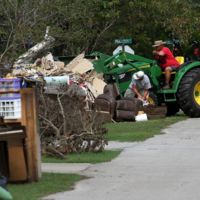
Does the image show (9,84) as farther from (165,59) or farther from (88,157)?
(165,59)

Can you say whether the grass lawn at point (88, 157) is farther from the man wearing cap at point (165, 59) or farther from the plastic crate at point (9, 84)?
the man wearing cap at point (165, 59)

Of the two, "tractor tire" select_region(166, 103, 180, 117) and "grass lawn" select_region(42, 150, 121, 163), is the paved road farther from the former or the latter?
"tractor tire" select_region(166, 103, 180, 117)

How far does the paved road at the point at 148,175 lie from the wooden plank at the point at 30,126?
72cm

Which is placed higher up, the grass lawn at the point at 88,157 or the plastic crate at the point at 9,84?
the plastic crate at the point at 9,84

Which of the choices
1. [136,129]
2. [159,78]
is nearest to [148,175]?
[136,129]

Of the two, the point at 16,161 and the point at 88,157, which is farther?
the point at 88,157

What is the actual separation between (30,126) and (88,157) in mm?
3001

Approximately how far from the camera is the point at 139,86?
20141 millimetres

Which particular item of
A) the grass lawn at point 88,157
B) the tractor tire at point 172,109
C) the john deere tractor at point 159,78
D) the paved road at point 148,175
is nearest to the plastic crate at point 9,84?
the paved road at point 148,175

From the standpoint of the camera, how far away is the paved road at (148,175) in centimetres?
871

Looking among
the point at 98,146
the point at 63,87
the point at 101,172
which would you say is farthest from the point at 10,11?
the point at 101,172

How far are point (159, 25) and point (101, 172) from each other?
881 inches

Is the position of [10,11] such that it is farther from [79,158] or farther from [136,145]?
[79,158]

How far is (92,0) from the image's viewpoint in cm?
2677
